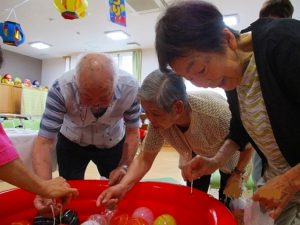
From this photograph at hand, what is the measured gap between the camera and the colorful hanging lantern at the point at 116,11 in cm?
276

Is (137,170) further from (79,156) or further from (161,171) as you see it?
(161,171)

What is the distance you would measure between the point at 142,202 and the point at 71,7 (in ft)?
6.36

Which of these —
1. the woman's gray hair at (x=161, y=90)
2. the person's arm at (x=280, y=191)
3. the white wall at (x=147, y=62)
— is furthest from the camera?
the white wall at (x=147, y=62)

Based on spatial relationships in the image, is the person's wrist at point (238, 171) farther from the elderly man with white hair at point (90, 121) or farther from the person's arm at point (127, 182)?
the elderly man with white hair at point (90, 121)

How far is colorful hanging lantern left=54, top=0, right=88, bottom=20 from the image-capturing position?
8.30 ft

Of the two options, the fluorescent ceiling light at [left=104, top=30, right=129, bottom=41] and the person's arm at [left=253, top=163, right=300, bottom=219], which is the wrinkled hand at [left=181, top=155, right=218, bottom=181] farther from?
the fluorescent ceiling light at [left=104, top=30, right=129, bottom=41]

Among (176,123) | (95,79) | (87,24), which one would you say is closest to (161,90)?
(176,123)

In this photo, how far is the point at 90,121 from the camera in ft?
4.78

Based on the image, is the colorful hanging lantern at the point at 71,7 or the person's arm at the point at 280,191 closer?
the person's arm at the point at 280,191

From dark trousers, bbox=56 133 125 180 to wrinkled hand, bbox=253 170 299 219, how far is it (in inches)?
40.6

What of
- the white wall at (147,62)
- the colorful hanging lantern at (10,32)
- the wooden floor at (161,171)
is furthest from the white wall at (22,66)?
the wooden floor at (161,171)

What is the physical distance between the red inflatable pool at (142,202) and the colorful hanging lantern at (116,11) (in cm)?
187

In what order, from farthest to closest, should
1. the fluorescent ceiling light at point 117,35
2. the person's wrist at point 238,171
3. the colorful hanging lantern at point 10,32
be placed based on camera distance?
the fluorescent ceiling light at point 117,35, the colorful hanging lantern at point 10,32, the person's wrist at point 238,171

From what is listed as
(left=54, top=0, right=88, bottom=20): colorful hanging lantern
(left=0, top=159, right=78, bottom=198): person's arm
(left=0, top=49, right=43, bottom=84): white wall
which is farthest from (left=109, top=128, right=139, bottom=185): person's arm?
(left=0, top=49, right=43, bottom=84): white wall
